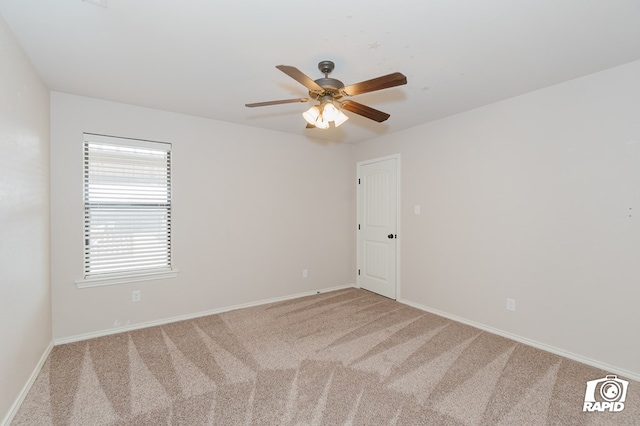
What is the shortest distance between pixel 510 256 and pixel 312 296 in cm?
263

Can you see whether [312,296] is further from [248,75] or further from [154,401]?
[248,75]

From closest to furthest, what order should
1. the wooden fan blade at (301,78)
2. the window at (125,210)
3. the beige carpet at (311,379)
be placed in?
the wooden fan blade at (301,78) → the beige carpet at (311,379) → the window at (125,210)

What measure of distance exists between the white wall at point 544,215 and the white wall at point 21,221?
12.8 feet

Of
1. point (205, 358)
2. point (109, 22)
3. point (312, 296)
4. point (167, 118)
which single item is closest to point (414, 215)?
point (312, 296)

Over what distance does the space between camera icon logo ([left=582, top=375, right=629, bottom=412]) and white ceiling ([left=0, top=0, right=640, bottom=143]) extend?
8.11 feet

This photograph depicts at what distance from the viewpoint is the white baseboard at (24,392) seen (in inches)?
71.1

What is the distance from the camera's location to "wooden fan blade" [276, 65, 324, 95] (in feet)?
5.61

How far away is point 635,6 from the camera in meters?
1.71

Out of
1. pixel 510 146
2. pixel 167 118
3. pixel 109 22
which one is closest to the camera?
pixel 109 22

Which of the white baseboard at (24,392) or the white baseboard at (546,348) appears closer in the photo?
the white baseboard at (24,392)

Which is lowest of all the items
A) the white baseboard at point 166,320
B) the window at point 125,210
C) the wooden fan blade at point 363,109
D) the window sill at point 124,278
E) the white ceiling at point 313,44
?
the white baseboard at point 166,320

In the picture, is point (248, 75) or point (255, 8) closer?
point (255, 8)

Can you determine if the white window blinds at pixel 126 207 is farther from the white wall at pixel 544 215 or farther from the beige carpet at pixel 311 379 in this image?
the white wall at pixel 544 215

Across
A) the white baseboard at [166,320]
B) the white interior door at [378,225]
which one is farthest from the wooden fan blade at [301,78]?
the white baseboard at [166,320]
